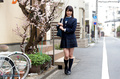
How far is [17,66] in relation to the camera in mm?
4254

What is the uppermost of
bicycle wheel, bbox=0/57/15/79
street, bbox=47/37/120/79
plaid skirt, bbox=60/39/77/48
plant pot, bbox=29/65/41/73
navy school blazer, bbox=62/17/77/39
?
navy school blazer, bbox=62/17/77/39

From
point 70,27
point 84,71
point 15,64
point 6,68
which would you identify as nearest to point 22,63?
point 15,64

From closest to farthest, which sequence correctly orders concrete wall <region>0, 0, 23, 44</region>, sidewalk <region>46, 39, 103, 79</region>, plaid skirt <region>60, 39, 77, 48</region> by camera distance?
1. plaid skirt <region>60, 39, 77, 48</region>
2. sidewalk <region>46, 39, 103, 79</region>
3. concrete wall <region>0, 0, 23, 44</region>

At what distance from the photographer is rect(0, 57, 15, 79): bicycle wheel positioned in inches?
149

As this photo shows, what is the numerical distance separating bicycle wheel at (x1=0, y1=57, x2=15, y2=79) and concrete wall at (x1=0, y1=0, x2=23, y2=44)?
1679 mm

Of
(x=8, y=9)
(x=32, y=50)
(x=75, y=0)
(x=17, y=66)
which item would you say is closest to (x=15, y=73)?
(x=17, y=66)

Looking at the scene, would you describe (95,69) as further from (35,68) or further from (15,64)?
(15,64)

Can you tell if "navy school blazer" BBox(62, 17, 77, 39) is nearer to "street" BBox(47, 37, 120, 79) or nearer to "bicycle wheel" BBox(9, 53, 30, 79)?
"street" BBox(47, 37, 120, 79)

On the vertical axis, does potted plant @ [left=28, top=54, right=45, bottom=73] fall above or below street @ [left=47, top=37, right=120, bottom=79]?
above

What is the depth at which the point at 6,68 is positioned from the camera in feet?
12.7

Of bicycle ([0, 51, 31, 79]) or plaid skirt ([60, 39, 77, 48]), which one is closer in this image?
bicycle ([0, 51, 31, 79])

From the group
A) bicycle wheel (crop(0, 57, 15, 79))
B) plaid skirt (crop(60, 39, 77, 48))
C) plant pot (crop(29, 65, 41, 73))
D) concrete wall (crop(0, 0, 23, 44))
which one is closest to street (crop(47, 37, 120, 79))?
plant pot (crop(29, 65, 41, 73))

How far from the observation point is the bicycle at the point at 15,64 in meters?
3.83

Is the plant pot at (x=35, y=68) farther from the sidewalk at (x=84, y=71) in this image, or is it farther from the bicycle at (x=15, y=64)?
the bicycle at (x=15, y=64)
